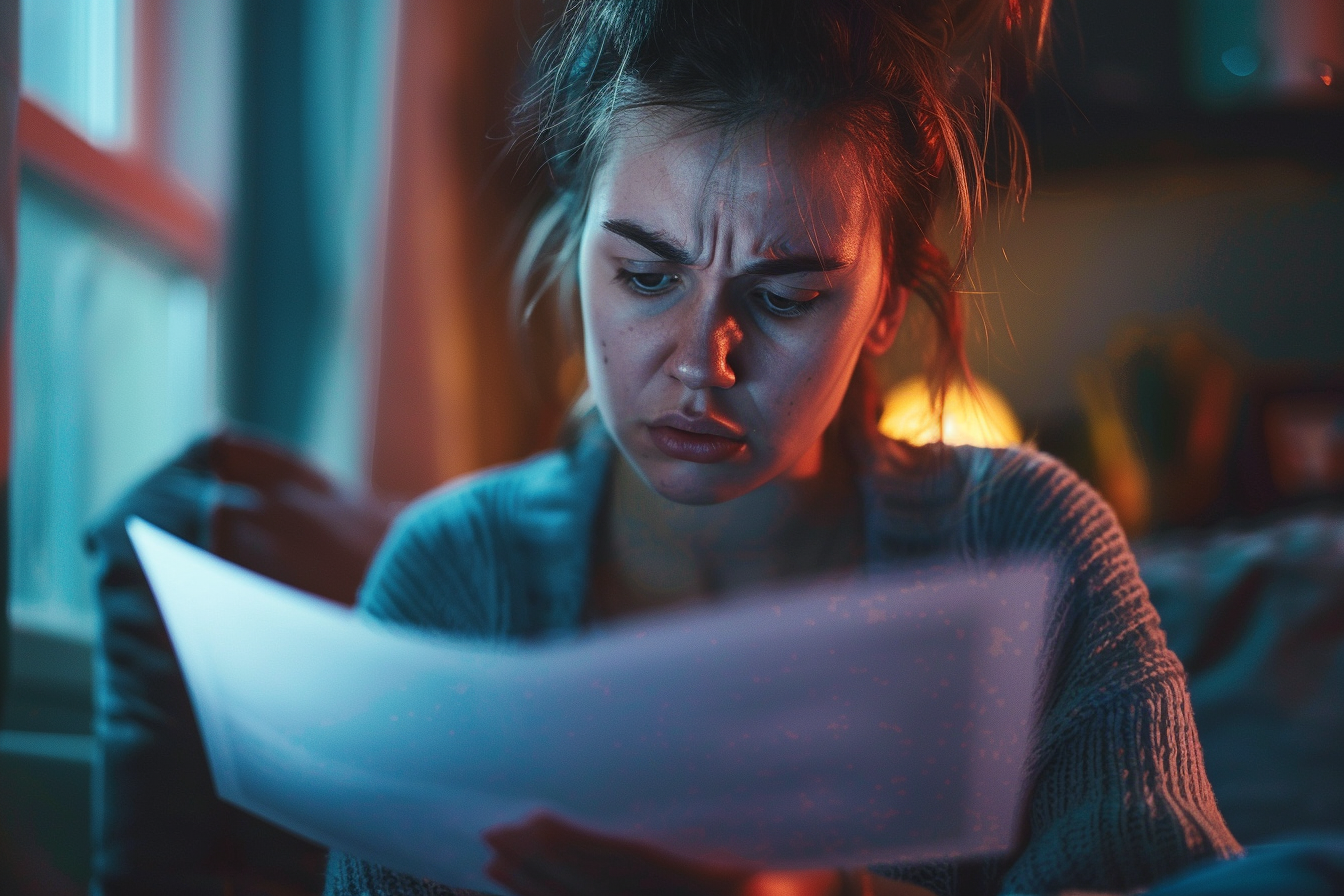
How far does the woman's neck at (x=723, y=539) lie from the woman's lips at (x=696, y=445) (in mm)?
64

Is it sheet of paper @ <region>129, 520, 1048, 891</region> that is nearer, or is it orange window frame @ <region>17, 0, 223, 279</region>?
sheet of paper @ <region>129, 520, 1048, 891</region>

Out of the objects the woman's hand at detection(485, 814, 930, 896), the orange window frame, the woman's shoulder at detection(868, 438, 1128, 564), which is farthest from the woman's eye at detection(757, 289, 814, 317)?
the orange window frame

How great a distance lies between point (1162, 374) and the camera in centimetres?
131

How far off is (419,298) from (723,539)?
856mm

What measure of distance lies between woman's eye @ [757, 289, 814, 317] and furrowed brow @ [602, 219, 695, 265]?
4 cm

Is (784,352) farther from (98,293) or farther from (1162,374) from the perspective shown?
(1162,374)

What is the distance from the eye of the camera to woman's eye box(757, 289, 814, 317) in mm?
374

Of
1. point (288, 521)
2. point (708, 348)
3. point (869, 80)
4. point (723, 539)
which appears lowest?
point (288, 521)

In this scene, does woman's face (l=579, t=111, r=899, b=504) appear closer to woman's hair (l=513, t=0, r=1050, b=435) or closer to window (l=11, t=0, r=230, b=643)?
woman's hair (l=513, t=0, r=1050, b=435)

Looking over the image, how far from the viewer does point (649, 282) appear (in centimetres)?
39

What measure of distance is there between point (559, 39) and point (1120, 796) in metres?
0.40

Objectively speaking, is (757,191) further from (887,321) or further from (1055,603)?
(1055,603)

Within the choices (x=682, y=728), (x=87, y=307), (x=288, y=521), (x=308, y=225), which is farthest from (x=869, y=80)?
(x=308, y=225)

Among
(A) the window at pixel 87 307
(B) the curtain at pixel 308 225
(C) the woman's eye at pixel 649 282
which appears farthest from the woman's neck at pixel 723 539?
(B) the curtain at pixel 308 225
